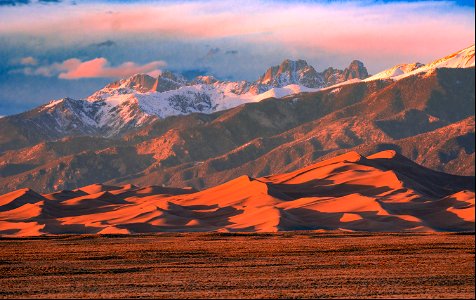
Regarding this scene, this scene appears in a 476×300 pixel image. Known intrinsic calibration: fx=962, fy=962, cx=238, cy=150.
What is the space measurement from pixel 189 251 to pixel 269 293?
44.0 m

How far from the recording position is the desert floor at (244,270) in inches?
2074

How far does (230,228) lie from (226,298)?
133 m

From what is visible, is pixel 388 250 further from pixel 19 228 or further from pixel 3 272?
pixel 19 228

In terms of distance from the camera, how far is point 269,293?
167 ft

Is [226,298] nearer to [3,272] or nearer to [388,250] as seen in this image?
[3,272]

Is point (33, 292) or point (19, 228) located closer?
point (33, 292)

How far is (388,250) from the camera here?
89312 millimetres

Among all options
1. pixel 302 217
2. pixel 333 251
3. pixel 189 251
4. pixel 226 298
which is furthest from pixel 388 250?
pixel 302 217

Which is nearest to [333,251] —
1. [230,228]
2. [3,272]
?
[3,272]

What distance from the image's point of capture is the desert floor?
52688 mm

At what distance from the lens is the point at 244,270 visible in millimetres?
69625

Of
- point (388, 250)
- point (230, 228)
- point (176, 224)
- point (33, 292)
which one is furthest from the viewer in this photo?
point (176, 224)

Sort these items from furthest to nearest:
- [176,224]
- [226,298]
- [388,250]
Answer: [176,224] < [388,250] < [226,298]

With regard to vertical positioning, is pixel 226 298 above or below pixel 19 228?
above
